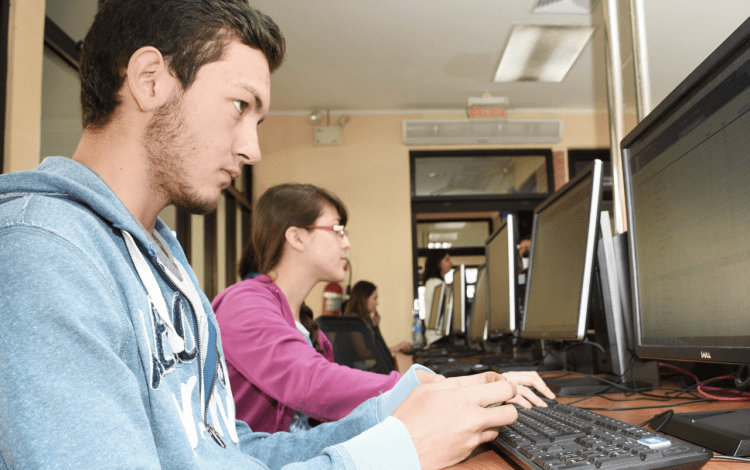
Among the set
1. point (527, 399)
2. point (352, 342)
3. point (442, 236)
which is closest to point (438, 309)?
point (442, 236)

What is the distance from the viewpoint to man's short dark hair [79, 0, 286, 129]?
0.73m

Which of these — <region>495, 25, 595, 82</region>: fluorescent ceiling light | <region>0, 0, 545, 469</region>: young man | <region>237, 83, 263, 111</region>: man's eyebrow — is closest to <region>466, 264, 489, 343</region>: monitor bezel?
<region>0, 0, 545, 469</region>: young man

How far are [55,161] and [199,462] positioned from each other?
39 centimetres

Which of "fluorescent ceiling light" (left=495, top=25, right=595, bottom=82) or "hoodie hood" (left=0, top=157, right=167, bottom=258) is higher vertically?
"fluorescent ceiling light" (left=495, top=25, right=595, bottom=82)

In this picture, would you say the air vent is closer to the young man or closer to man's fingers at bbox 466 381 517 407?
the young man

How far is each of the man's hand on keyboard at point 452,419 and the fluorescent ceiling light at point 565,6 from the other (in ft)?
12.4

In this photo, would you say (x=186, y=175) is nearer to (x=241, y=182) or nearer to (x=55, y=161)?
(x=55, y=161)

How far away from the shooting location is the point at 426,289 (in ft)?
19.8

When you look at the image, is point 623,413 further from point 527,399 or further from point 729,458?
point 729,458

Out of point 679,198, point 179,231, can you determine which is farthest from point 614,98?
point 179,231

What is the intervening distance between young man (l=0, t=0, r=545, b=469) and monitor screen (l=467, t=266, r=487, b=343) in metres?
1.88

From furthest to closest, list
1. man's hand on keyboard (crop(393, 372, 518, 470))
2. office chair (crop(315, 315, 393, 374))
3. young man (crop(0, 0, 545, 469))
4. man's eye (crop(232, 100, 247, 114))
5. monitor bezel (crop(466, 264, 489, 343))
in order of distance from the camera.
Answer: monitor bezel (crop(466, 264, 489, 343))
office chair (crop(315, 315, 393, 374))
man's eye (crop(232, 100, 247, 114))
man's hand on keyboard (crop(393, 372, 518, 470))
young man (crop(0, 0, 545, 469))

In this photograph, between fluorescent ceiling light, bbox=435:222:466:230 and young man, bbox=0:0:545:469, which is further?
fluorescent ceiling light, bbox=435:222:466:230

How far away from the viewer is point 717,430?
2.19 ft
